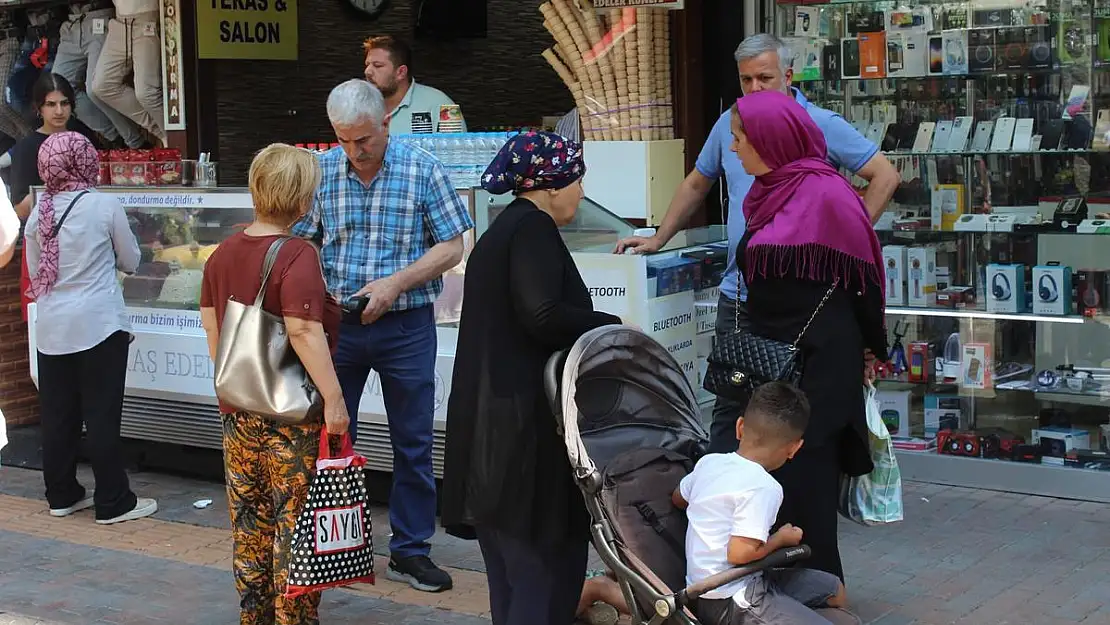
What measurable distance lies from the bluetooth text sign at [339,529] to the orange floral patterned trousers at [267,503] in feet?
0.31

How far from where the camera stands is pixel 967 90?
707cm

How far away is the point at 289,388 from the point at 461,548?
183 cm

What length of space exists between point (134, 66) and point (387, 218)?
4292mm

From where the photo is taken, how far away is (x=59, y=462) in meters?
7.21

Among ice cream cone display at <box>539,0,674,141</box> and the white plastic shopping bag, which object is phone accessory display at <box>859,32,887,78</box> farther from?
the white plastic shopping bag

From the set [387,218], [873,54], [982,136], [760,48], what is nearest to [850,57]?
[873,54]

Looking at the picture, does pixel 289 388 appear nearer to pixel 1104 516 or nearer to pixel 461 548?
pixel 461 548

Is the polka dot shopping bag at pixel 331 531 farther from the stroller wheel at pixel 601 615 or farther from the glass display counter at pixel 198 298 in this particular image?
the glass display counter at pixel 198 298

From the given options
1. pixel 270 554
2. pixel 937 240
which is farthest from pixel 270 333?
pixel 937 240

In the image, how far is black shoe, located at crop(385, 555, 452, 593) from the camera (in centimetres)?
578

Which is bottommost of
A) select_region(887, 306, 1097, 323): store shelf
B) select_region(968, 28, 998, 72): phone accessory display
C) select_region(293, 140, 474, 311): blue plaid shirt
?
select_region(887, 306, 1097, 323): store shelf

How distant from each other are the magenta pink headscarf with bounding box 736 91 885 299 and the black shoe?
1.94m

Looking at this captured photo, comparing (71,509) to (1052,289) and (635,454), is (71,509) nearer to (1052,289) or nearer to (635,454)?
(635,454)

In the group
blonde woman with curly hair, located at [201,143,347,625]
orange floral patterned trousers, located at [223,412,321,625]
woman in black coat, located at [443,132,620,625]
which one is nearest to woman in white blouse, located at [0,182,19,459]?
blonde woman with curly hair, located at [201,143,347,625]
